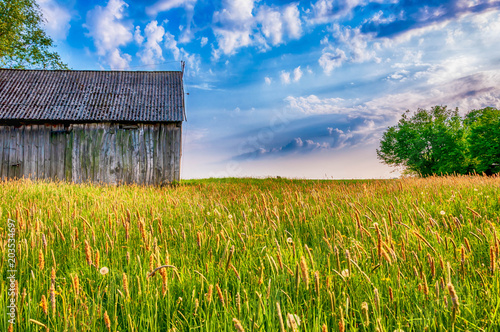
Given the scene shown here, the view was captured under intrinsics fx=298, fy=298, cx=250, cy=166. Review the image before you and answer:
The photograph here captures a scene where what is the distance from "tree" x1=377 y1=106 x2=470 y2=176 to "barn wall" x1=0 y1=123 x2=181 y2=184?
23.3m

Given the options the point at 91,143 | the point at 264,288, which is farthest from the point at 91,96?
the point at 264,288

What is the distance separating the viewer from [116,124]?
1596 cm

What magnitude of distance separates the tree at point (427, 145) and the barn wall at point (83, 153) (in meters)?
23.3

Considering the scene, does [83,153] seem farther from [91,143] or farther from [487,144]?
[487,144]

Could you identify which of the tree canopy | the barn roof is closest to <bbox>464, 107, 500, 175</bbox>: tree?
the tree canopy

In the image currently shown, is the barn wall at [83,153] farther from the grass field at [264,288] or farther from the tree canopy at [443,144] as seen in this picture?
the tree canopy at [443,144]

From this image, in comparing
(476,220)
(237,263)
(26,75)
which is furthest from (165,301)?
(26,75)

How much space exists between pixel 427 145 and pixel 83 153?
29184 mm

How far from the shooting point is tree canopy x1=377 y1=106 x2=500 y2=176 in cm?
2369

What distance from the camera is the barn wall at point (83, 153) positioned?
15.8 metres

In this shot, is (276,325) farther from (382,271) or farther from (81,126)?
(81,126)

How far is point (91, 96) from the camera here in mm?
17344

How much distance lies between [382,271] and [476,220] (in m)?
3.04

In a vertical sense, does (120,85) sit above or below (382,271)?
above
